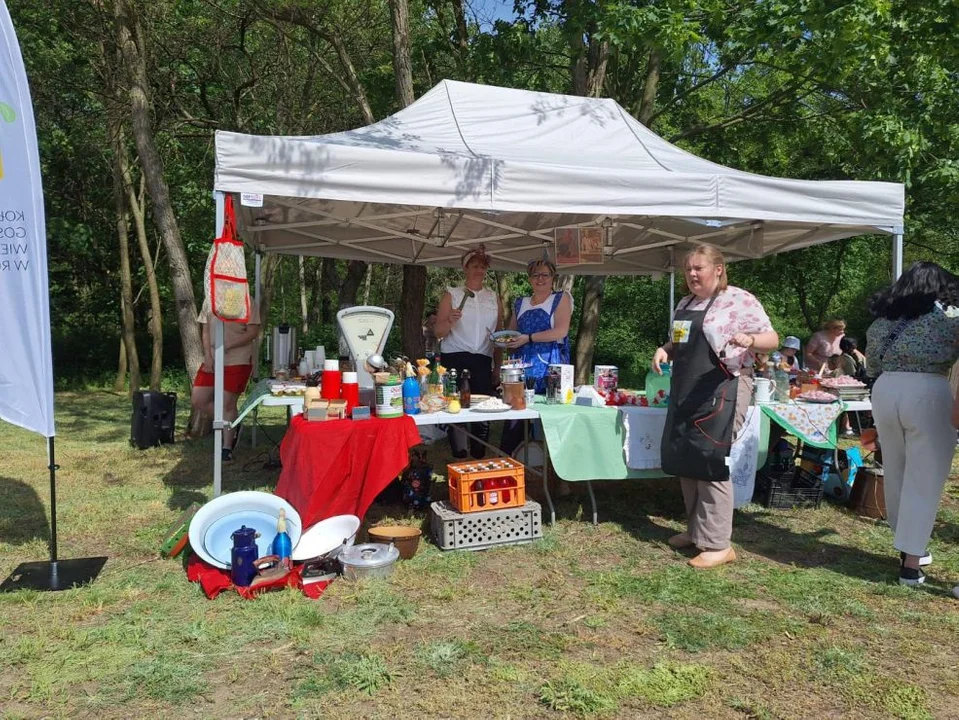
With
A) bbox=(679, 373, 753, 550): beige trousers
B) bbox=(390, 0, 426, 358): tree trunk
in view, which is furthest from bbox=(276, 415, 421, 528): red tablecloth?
bbox=(390, 0, 426, 358): tree trunk

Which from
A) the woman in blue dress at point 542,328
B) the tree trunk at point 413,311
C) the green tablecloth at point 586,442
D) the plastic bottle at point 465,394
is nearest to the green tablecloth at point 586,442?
the green tablecloth at point 586,442

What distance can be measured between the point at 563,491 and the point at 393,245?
332cm

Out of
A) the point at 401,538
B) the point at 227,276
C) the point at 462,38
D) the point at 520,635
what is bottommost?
the point at 520,635

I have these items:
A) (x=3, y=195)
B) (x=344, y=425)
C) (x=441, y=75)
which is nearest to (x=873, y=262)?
(x=441, y=75)

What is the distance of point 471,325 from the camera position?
4.79 m

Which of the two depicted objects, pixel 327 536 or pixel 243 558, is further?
pixel 327 536

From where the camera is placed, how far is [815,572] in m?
3.45

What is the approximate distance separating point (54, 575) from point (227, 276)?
1.63 m

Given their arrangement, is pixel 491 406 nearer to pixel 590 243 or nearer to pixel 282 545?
pixel 282 545

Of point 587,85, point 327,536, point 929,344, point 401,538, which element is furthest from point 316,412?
point 587,85

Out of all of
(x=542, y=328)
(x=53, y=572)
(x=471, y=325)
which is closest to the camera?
(x=53, y=572)

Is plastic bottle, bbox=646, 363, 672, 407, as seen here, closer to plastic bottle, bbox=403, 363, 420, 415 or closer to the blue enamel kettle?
plastic bottle, bbox=403, 363, 420, 415

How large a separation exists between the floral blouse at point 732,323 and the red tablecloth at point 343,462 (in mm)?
1533

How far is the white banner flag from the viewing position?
10.1 feet
